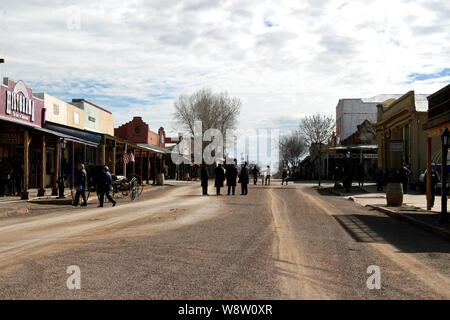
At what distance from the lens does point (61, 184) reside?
74.1 ft

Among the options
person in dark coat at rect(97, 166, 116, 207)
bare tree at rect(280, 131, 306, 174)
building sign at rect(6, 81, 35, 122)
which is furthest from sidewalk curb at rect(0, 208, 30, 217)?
bare tree at rect(280, 131, 306, 174)

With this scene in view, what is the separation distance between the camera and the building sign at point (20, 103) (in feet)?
74.9

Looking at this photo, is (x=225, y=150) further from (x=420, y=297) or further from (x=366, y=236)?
(x=420, y=297)

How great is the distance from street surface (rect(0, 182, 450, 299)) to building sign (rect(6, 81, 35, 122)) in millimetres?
10170

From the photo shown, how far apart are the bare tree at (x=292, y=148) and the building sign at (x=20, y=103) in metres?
74.0

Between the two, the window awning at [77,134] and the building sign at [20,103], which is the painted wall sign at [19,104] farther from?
the window awning at [77,134]

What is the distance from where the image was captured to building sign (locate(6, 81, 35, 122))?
74.9 ft

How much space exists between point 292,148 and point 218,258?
90517 millimetres

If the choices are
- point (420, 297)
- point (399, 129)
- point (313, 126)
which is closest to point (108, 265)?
point (420, 297)

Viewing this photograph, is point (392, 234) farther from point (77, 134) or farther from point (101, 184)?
point (77, 134)

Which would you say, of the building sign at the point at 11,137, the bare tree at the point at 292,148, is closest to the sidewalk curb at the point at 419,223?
the building sign at the point at 11,137

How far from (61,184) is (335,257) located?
16.8 metres
